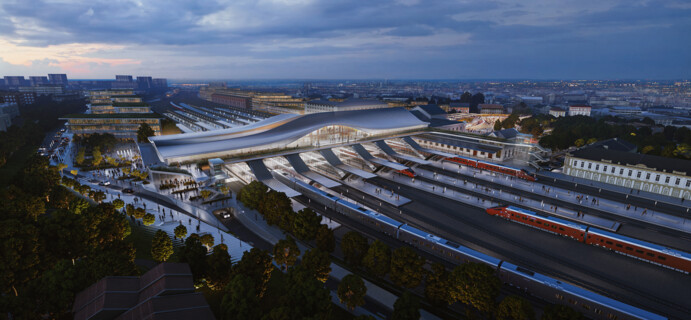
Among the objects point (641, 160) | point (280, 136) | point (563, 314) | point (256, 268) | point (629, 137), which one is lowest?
point (256, 268)

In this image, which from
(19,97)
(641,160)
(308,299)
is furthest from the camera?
(19,97)

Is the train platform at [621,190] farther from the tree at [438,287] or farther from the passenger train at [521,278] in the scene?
the tree at [438,287]

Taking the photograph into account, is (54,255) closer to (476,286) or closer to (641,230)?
(476,286)

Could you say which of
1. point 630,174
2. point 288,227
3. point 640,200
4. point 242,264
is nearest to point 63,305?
point 242,264

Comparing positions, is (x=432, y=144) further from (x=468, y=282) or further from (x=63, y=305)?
(x=63, y=305)

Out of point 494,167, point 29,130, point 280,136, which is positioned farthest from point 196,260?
point 29,130

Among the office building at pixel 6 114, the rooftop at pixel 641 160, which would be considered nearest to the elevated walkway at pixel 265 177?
the rooftop at pixel 641 160

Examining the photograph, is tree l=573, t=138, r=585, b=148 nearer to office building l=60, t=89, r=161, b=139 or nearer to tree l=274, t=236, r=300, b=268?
tree l=274, t=236, r=300, b=268
